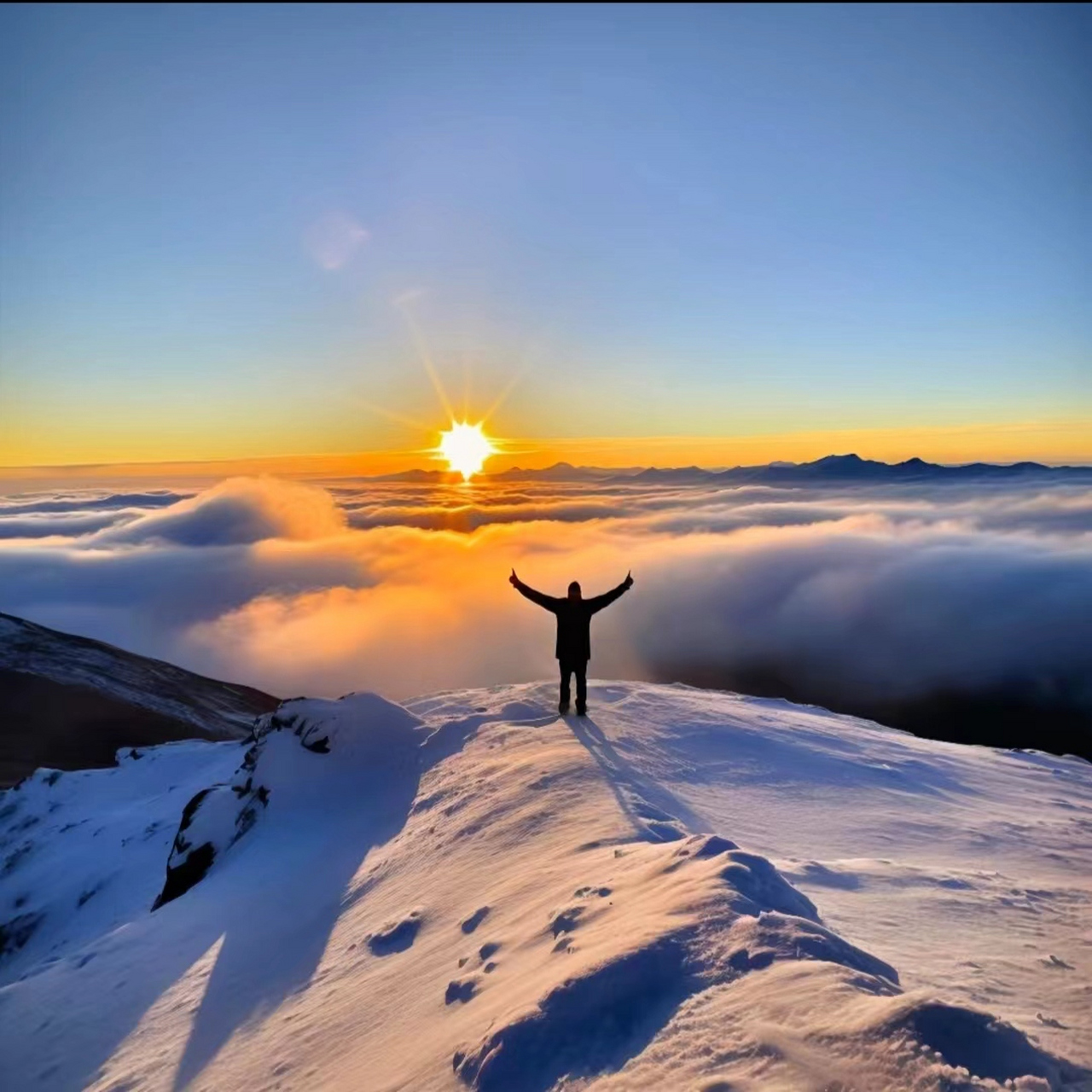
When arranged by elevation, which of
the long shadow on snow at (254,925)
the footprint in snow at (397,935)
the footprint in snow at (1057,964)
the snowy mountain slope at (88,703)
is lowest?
the snowy mountain slope at (88,703)

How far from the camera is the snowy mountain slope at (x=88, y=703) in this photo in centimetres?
4744

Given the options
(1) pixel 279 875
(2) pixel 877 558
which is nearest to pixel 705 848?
(1) pixel 279 875

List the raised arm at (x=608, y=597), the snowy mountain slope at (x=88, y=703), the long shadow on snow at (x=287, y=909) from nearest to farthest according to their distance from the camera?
the long shadow on snow at (x=287, y=909)
the raised arm at (x=608, y=597)
the snowy mountain slope at (x=88, y=703)

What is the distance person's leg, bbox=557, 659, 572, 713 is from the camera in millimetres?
12539

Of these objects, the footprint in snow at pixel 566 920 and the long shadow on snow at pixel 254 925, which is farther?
the long shadow on snow at pixel 254 925

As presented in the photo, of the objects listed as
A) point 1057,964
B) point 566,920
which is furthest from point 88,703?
point 1057,964

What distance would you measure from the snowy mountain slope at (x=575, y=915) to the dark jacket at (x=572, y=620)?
1323 mm

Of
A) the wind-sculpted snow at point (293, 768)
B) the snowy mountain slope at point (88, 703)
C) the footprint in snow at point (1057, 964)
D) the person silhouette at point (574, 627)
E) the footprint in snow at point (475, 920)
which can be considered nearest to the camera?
the footprint in snow at point (1057, 964)

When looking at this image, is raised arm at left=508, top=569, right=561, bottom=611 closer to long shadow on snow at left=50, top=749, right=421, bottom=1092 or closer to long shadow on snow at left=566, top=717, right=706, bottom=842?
long shadow on snow at left=566, top=717, right=706, bottom=842

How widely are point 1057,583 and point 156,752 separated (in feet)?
595

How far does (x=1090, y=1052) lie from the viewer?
11.9 ft

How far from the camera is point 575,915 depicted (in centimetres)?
516

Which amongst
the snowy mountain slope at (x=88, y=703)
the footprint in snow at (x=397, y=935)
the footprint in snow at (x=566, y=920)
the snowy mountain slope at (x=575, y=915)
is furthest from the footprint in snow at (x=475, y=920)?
the snowy mountain slope at (x=88, y=703)

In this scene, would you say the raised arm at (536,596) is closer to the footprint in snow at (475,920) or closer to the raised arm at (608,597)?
the raised arm at (608,597)
